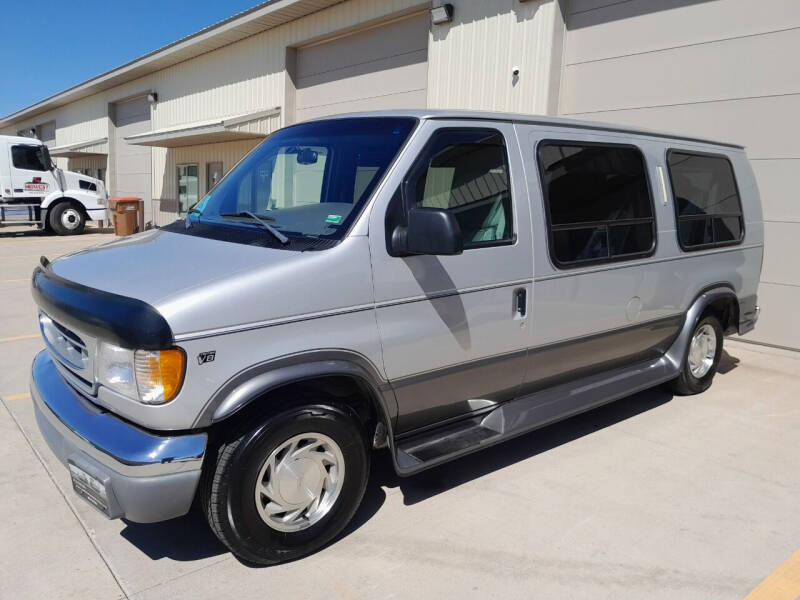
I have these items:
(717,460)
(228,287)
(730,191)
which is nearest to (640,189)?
(730,191)

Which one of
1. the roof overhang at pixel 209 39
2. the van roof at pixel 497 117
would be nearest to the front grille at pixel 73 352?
the van roof at pixel 497 117

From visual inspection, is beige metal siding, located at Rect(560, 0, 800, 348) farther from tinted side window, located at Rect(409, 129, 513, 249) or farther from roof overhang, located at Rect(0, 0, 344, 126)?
roof overhang, located at Rect(0, 0, 344, 126)

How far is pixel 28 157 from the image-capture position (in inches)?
737

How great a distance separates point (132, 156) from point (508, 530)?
2390 centimetres

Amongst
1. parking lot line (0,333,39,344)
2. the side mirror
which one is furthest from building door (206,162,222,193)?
the side mirror

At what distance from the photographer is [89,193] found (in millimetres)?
20266

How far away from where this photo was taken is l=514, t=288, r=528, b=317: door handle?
12.4 ft

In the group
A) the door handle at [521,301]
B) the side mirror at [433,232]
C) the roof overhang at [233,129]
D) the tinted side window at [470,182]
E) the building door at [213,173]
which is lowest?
the door handle at [521,301]

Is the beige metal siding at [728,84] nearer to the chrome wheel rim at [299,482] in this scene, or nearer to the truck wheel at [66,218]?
the chrome wheel rim at [299,482]

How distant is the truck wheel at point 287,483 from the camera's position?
2.79 meters

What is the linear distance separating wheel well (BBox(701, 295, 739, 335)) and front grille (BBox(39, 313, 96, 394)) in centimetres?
490

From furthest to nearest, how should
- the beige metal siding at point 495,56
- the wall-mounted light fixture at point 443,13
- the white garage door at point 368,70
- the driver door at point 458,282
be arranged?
the white garage door at point 368,70 → the wall-mounted light fixture at point 443,13 → the beige metal siding at point 495,56 → the driver door at point 458,282

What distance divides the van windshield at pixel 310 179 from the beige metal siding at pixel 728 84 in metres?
5.76

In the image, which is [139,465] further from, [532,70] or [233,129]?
[233,129]
